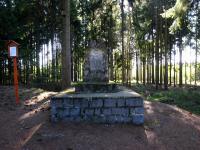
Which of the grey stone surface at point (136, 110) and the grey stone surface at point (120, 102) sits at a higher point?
the grey stone surface at point (120, 102)

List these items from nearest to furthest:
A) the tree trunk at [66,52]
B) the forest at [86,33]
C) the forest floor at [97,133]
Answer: the forest floor at [97,133]
the tree trunk at [66,52]
the forest at [86,33]

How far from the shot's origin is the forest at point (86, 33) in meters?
19.9

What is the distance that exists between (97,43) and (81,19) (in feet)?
52.7

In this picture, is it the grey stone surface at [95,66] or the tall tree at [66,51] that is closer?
the grey stone surface at [95,66]

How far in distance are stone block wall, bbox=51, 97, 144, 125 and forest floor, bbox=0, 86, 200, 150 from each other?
0.19m

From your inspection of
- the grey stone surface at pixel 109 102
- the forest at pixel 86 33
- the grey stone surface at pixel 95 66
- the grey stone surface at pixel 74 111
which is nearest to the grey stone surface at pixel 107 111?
the grey stone surface at pixel 109 102

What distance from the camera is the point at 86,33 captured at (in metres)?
25.9

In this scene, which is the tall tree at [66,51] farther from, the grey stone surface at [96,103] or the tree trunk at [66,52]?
the grey stone surface at [96,103]

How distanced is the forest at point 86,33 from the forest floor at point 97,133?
788 cm

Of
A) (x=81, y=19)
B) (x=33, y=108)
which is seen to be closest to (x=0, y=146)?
(x=33, y=108)

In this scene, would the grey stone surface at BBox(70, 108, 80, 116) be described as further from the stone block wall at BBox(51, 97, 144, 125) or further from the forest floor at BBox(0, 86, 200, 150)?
the forest floor at BBox(0, 86, 200, 150)

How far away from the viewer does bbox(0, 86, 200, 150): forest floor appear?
21.9 feet

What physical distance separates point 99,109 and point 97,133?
2.56 feet

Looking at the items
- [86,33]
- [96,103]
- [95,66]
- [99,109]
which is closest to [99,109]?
[99,109]
